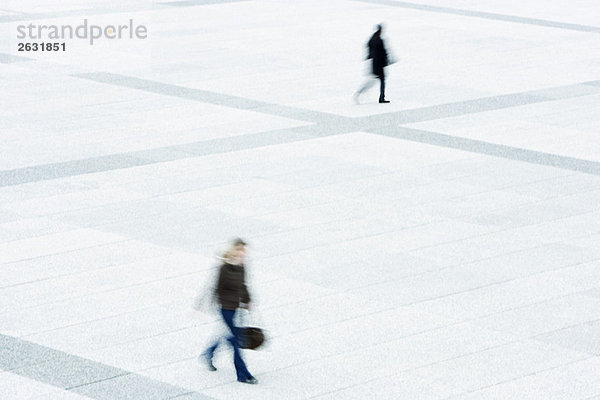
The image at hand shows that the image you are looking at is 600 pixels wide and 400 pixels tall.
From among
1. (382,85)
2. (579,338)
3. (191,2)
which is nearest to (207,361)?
(579,338)

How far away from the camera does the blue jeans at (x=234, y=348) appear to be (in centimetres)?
935

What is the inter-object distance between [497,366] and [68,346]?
407cm

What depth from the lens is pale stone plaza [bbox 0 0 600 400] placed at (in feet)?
33.5

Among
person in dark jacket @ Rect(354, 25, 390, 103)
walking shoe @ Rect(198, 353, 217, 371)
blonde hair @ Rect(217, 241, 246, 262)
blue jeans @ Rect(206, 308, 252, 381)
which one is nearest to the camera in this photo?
blonde hair @ Rect(217, 241, 246, 262)

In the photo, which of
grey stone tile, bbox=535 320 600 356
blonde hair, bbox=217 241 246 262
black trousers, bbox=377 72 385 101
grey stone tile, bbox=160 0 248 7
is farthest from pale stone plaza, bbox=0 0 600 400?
grey stone tile, bbox=160 0 248 7

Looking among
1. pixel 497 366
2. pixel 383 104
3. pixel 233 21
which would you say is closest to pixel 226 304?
pixel 497 366

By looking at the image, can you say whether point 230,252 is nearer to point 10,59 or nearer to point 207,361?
point 207,361

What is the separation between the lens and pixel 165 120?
1938 cm

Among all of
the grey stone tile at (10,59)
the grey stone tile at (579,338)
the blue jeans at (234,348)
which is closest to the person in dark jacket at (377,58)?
the grey stone tile at (10,59)

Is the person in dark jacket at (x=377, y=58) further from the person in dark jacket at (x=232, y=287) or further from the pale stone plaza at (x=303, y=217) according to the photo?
the person in dark jacket at (x=232, y=287)

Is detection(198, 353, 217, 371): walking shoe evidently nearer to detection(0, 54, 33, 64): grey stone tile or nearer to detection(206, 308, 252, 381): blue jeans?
detection(206, 308, 252, 381): blue jeans

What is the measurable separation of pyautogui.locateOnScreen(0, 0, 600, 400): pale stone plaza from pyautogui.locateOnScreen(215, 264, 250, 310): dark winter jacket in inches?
26.9

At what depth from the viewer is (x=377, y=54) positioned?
20734 mm

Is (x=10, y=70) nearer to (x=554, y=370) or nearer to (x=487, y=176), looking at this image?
(x=487, y=176)
